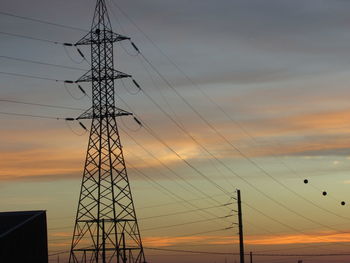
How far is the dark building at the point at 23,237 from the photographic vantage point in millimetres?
79875

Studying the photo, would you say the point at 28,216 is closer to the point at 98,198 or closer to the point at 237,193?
A: the point at 98,198

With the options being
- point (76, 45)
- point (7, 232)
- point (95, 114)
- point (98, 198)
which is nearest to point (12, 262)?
point (7, 232)

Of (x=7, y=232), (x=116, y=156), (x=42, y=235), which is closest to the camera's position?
(x=7, y=232)

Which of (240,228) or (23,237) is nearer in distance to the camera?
(23,237)

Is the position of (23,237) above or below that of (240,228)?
below

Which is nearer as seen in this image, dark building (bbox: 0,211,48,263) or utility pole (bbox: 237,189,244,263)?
dark building (bbox: 0,211,48,263)

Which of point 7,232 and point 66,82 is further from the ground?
point 66,82

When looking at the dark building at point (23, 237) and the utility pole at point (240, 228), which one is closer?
the dark building at point (23, 237)

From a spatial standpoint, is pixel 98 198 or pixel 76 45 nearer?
pixel 98 198

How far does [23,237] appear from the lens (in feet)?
279

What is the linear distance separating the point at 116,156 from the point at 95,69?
891cm

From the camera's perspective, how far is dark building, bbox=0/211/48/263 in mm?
79875

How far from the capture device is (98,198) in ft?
273

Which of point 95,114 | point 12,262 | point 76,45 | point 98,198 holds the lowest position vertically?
point 12,262
